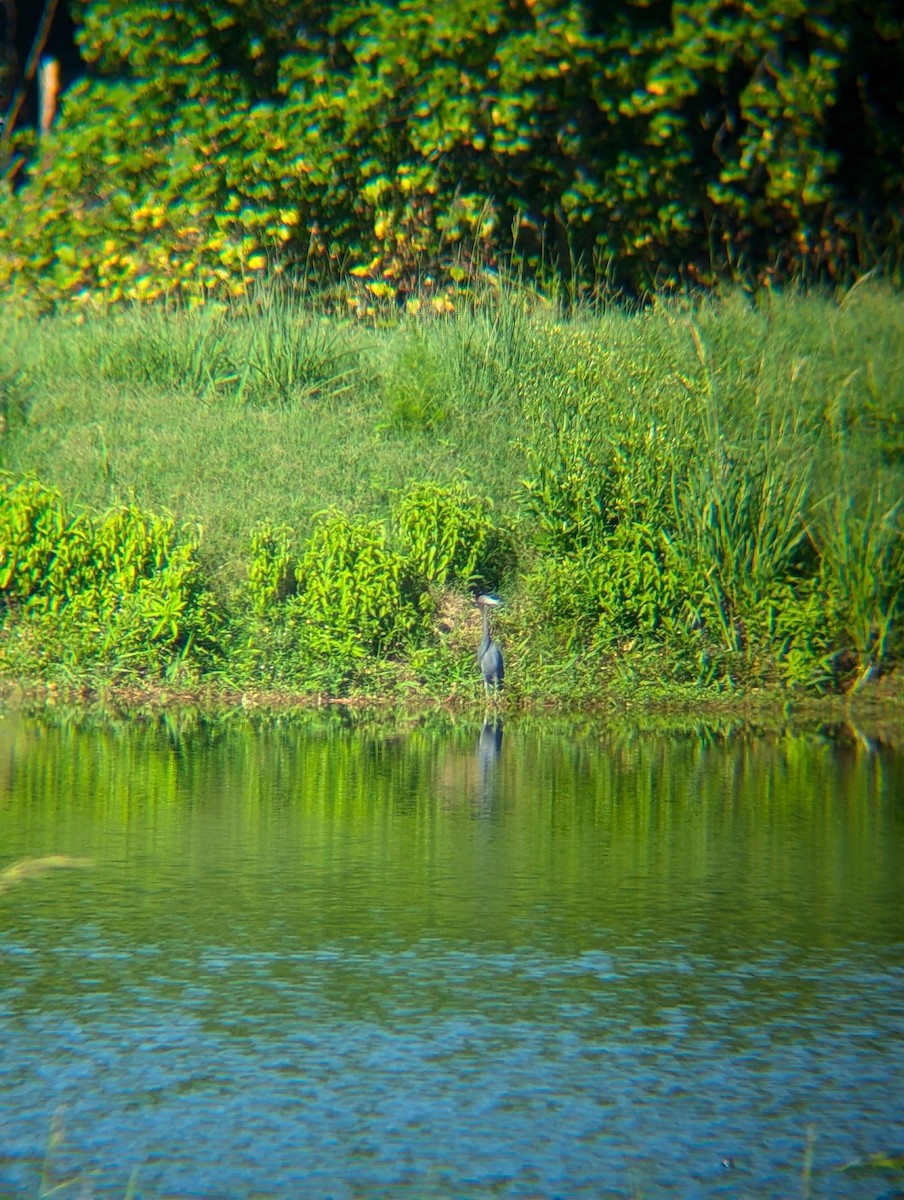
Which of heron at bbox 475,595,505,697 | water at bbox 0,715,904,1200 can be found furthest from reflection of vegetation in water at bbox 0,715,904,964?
heron at bbox 475,595,505,697

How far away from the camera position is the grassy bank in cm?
978

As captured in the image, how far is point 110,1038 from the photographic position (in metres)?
4.11

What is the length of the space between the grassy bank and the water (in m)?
2.18

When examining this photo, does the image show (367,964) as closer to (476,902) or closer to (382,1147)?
(476,902)

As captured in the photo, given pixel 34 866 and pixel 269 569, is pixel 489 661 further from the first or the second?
pixel 34 866

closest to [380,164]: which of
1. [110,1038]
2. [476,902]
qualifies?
[476,902]

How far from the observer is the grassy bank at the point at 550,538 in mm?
9781

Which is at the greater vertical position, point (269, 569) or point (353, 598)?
point (269, 569)

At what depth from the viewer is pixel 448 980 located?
179 inches

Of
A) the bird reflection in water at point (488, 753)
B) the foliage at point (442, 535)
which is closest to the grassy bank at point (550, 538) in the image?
the foliage at point (442, 535)

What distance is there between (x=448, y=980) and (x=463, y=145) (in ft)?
40.7

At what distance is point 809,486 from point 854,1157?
23.4 ft

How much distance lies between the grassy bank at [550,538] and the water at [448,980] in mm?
2181

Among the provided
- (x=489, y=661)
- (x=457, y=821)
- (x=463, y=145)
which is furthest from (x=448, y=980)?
(x=463, y=145)
